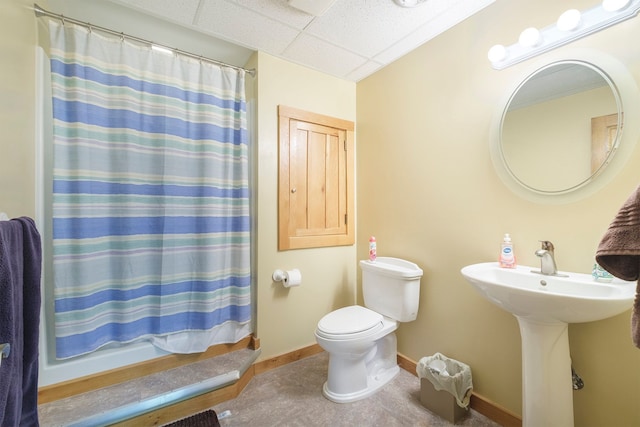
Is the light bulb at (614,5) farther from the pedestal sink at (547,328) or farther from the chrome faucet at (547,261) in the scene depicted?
the pedestal sink at (547,328)

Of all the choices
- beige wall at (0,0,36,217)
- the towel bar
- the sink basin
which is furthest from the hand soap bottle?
beige wall at (0,0,36,217)

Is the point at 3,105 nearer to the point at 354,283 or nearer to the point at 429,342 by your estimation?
the point at 354,283

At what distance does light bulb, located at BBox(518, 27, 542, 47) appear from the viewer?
1212mm

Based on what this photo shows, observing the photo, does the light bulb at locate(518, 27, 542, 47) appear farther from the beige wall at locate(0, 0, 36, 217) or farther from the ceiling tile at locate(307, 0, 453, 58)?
the beige wall at locate(0, 0, 36, 217)

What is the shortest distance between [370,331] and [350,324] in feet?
0.41

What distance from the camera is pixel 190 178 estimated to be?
5.61 feet

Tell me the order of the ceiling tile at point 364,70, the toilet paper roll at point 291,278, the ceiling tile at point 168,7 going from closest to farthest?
the ceiling tile at point 168,7 < the toilet paper roll at point 291,278 < the ceiling tile at point 364,70

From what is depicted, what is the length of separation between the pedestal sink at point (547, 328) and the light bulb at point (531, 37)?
1065mm

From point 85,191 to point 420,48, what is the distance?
2237 mm

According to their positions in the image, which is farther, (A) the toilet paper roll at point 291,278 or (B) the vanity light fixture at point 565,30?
(A) the toilet paper roll at point 291,278

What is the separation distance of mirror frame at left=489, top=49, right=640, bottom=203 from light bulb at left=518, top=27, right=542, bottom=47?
106mm

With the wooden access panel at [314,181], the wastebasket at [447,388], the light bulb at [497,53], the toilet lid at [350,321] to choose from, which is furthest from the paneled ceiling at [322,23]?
the wastebasket at [447,388]

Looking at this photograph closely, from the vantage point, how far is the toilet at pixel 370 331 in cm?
155

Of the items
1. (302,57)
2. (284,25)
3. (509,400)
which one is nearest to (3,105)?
(284,25)
